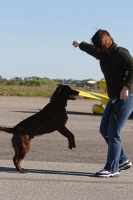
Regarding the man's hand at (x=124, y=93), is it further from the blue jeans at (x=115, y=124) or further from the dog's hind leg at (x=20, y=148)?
the dog's hind leg at (x=20, y=148)

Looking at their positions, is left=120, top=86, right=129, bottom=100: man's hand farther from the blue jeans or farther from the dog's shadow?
the dog's shadow

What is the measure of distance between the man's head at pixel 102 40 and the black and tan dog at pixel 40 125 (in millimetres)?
1143

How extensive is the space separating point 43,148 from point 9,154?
1.04 m

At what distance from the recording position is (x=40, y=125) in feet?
23.6

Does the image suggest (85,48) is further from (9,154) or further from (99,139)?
(99,139)

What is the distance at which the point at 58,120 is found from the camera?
287 inches

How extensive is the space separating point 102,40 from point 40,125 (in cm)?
151

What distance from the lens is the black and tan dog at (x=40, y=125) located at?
699cm

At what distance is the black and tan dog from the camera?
6.99 metres

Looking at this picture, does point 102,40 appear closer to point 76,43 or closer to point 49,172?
point 76,43

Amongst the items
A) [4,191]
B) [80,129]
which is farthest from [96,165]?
[80,129]

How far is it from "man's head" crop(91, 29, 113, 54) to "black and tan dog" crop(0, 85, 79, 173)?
45.0 inches

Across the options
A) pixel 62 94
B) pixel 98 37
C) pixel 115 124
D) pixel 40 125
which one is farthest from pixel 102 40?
pixel 40 125

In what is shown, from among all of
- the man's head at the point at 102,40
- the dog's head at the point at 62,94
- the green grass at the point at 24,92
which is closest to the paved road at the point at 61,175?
the dog's head at the point at 62,94
